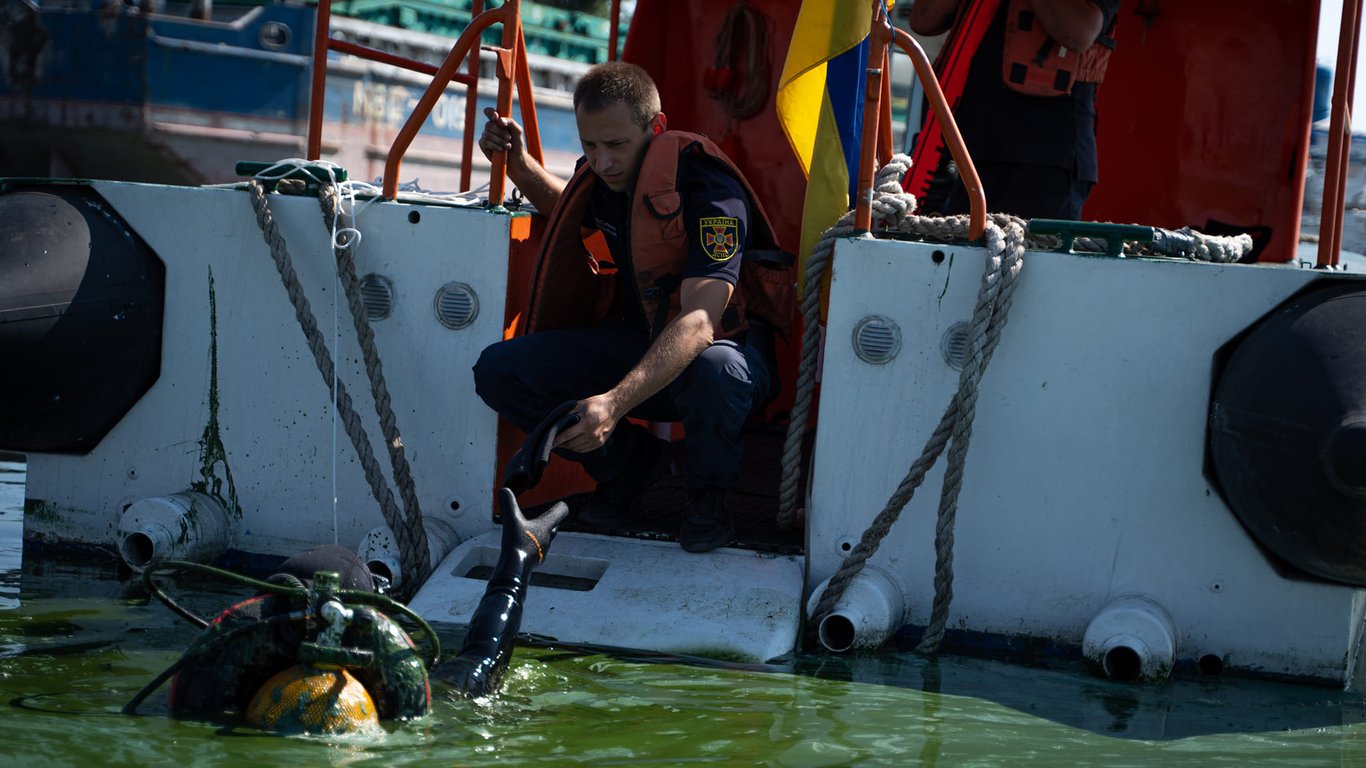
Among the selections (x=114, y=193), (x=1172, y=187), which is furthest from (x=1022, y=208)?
(x=114, y=193)

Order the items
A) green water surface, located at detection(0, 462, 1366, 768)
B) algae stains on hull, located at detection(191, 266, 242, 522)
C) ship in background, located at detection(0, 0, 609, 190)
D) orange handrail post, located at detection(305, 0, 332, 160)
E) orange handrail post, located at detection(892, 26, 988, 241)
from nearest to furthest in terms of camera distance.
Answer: green water surface, located at detection(0, 462, 1366, 768)
orange handrail post, located at detection(892, 26, 988, 241)
algae stains on hull, located at detection(191, 266, 242, 522)
orange handrail post, located at detection(305, 0, 332, 160)
ship in background, located at detection(0, 0, 609, 190)

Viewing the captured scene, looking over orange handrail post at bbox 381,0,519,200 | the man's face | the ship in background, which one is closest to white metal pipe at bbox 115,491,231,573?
orange handrail post at bbox 381,0,519,200

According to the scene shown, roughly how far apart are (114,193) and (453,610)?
168 centimetres

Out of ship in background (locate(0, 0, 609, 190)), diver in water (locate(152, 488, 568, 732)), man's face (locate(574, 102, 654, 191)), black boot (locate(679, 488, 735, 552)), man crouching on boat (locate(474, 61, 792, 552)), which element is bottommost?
diver in water (locate(152, 488, 568, 732))

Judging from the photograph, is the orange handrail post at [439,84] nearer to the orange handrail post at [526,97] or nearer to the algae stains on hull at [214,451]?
the orange handrail post at [526,97]

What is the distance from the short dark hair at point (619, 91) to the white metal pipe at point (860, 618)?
142 centimetres

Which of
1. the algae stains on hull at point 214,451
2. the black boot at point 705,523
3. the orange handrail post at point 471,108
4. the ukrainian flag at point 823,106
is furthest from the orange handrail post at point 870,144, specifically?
the algae stains on hull at point 214,451

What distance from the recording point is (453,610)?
3779mm

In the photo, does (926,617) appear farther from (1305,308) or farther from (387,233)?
(387,233)

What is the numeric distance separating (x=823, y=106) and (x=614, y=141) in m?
0.63

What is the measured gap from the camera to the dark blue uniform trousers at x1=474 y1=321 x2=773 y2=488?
3900 mm

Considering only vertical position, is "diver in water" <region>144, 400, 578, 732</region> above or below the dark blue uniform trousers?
below

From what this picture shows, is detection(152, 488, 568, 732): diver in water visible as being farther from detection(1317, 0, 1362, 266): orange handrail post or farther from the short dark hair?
detection(1317, 0, 1362, 266): orange handrail post

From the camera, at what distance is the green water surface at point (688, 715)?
2.75 metres
